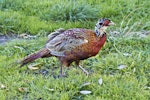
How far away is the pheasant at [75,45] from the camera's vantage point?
4.84 m

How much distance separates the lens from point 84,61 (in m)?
5.69

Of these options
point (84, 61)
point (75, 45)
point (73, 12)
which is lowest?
point (84, 61)

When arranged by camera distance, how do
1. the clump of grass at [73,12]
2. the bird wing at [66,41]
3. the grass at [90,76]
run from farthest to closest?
the clump of grass at [73,12]
the bird wing at [66,41]
the grass at [90,76]

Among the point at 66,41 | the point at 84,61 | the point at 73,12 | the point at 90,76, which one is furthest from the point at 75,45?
the point at 73,12

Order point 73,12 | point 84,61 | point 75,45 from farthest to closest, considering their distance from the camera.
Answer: point 73,12 < point 84,61 < point 75,45

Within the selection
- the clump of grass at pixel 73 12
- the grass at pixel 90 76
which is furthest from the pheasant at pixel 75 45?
the clump of grass at pixel 73 12

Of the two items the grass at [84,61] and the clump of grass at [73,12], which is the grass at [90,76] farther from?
the clump of grass at [73,12]

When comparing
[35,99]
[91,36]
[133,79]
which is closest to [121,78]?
[133,79]

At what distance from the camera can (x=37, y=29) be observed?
690cm

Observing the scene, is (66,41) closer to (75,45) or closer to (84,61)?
(75,45)

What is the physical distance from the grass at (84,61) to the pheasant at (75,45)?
0.26m

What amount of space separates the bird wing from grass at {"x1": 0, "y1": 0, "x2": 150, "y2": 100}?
1.10ft

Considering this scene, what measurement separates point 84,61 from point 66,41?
755mm

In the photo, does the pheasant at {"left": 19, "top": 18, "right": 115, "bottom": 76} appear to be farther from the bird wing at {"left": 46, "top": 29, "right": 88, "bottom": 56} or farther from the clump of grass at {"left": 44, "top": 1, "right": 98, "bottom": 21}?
the clump of grass at {"left": 44, "top": 1, "right": 98, "bottom": 21}
